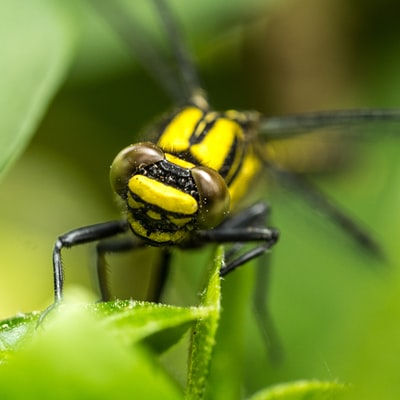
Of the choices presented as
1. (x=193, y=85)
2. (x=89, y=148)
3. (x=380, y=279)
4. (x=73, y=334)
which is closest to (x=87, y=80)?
(x=89, y=148)

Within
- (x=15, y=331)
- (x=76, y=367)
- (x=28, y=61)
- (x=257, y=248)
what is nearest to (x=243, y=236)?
(x=257, y=248)

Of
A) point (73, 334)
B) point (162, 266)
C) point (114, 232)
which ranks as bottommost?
point (162, 266)

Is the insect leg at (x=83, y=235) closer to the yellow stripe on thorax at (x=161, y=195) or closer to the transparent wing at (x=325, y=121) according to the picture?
the yellow stripe on thorax at (x=161, y=195)

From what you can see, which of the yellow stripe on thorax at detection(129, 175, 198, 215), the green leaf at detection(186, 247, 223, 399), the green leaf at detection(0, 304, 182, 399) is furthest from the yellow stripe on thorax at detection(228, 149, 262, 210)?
the green leaf at detection(0, 304, 182, 399)

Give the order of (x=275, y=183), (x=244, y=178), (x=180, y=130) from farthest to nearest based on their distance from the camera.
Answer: (x=275, y=183) → (x=244, y=178) → (x=180, y=130)

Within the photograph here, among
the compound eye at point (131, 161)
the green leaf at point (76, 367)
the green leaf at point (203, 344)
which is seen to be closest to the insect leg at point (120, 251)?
the compound eye at point (131, 161)

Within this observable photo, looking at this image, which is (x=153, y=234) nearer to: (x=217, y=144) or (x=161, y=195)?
(x=161, y=195)

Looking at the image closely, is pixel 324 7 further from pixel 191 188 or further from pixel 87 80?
pixel 191 188
